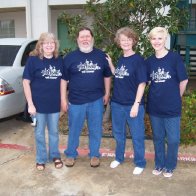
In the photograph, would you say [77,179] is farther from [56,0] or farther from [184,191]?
[56,0]

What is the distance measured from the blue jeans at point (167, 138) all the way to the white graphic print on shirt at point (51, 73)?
1.29m

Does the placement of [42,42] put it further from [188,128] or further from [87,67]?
[188,128]

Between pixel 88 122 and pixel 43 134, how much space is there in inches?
24.3

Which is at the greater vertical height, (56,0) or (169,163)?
(56,0)

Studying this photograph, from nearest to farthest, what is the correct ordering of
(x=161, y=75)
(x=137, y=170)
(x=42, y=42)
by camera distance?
(x=161, y=75) < (x=42, y=42) < (x=137, y=170)

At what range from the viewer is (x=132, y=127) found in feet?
14.5

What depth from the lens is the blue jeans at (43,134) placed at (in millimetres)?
4570

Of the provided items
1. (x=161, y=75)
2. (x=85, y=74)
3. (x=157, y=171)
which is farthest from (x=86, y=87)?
(x=157, y=171)

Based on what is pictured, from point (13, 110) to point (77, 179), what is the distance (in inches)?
79.6

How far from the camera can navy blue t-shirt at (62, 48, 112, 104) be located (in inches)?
172

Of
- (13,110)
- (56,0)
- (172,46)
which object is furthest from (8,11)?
(13,110)

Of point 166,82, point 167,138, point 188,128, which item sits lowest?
point 188,128

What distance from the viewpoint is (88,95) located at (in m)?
4.48

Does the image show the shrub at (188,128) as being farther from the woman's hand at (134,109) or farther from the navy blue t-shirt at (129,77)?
the woman's hand at (134,109)
